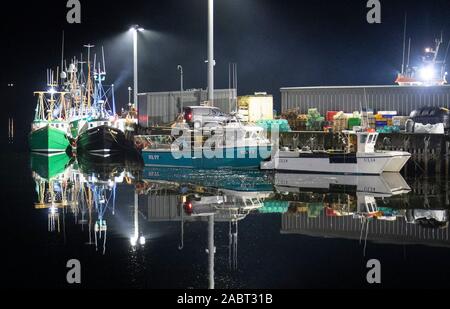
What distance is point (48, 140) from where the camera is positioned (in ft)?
138

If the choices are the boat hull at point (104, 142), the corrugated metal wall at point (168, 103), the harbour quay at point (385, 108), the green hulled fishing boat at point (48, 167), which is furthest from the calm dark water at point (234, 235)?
the boat hull at point (104, 142)

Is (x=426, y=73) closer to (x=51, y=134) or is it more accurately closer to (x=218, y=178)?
(x=218, y=178)

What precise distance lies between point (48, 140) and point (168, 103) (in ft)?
29.7

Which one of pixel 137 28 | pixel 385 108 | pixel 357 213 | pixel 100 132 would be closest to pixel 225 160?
pixel 385 108

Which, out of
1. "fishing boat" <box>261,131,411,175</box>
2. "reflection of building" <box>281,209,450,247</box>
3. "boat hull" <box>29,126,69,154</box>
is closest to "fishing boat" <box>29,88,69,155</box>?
"boat hull" <box>29,126,69,154</box>

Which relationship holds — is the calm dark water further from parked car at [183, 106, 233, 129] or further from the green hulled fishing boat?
parked car at [183, 106, 233, 129]

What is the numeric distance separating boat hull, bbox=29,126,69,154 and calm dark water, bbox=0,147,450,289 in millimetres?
20733

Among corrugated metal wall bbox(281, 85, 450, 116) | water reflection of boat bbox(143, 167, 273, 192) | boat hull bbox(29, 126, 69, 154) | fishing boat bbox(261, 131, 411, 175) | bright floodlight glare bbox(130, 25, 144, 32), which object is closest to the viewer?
water reflection of boat bbox(143, 167, 273, 192)

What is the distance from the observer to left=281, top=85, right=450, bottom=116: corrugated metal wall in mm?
27938

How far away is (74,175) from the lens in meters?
25.8
